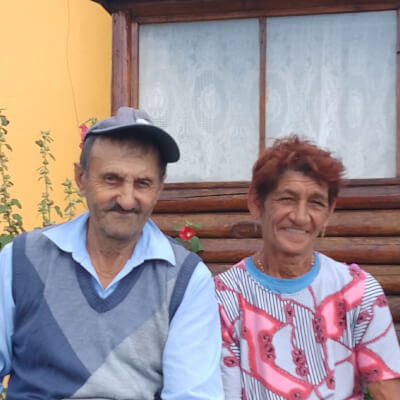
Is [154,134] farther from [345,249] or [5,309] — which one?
[345,249]

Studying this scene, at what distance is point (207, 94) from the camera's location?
190 inches

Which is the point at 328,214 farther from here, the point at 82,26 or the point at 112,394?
the point at 82,26

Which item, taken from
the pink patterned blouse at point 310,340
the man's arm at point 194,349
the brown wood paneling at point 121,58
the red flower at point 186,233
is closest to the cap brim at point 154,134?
the man's arm at point 194,349

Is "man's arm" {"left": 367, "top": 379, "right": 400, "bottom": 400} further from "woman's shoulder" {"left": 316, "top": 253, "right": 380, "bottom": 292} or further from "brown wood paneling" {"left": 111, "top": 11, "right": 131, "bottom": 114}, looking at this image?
"brown wood paneling" {"left": 111, "top": 11, "right": 131, "bottom": 114}

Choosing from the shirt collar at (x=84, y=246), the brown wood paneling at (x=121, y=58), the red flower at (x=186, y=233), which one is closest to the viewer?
the shirt collar at (x=84, y=246)

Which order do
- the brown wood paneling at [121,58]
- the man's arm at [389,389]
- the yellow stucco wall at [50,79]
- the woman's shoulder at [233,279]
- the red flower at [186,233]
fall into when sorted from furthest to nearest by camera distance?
1. the yellow stucco wall at [50,79]
2. the brown wood paneling at [121,58]
3. the red flower at [186,233]
4. the woman's shoulder at [233,279]
5. the man's arm at [389,389]

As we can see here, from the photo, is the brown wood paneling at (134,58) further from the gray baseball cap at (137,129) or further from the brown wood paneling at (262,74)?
the gray baseball cap at (137,129)

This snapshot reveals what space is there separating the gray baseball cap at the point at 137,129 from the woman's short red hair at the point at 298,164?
426mm

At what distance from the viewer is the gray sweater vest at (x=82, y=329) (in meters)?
2.04

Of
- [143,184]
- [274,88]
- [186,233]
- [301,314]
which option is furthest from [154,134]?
[274,88]

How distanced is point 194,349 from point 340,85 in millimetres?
3008

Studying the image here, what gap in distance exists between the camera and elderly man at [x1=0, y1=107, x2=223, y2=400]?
2.05m

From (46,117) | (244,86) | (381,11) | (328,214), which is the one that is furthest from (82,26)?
(328,214)

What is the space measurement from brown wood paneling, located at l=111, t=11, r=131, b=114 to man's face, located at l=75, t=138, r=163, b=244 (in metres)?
2.78
